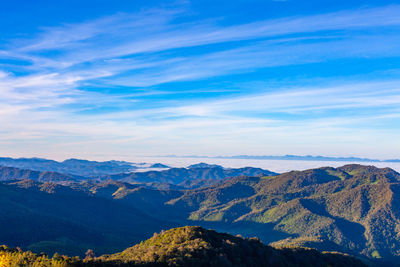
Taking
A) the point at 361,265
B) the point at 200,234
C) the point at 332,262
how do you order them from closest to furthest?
the point at 200,234 < the point at 332,262 < the point at 361,265

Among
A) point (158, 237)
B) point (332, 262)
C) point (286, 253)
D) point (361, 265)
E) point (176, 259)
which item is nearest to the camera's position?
point (176, 259)

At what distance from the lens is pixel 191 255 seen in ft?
260

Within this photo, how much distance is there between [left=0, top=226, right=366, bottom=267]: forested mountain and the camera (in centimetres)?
6316

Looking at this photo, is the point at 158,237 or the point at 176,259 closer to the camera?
the point at 176,259

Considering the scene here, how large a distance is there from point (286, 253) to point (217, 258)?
176ft

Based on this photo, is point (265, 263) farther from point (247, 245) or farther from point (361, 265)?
point (361, 265)

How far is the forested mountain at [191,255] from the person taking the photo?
2486 inches

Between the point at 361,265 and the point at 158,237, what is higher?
the point at 158,237

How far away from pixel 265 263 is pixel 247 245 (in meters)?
7.60

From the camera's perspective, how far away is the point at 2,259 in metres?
52.5

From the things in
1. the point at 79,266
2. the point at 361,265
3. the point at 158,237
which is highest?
the point at 79,266

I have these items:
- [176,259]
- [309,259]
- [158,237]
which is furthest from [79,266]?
[309,259]

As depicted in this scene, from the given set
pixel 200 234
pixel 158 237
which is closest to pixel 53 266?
pixel 200 234

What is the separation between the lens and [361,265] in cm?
16262
